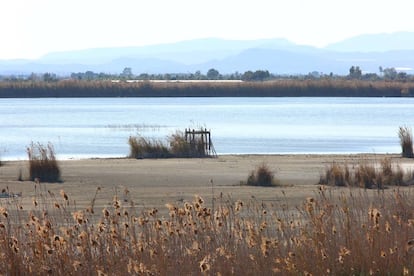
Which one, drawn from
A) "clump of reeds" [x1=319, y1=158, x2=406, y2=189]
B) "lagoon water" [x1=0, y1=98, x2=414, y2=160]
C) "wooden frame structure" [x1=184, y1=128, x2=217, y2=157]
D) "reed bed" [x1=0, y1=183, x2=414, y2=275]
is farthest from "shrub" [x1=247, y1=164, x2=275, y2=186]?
"lagoon water" [x1=0, y1=98, x2=414, y2=160]

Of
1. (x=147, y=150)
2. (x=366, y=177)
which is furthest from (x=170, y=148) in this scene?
(x=366, y=177)

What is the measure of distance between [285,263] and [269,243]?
1.54ft

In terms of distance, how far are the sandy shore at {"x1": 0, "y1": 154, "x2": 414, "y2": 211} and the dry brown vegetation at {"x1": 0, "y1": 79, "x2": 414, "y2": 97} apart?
256 feet

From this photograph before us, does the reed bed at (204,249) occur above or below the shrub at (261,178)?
above

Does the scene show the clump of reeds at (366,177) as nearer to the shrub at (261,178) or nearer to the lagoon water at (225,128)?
the shrub at (261,178)

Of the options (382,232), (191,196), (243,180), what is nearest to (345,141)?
(243,180)

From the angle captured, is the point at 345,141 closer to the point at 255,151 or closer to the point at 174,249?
the point at 255,151

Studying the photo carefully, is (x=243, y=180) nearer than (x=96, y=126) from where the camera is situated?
Yes

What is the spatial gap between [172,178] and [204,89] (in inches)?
3514

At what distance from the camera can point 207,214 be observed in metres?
10.4

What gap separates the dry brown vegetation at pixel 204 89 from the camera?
114 meters

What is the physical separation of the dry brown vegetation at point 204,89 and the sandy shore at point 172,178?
78101mm

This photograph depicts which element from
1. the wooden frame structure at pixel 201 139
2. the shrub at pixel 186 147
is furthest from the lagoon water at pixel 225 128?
the shrub at pixel 186 147

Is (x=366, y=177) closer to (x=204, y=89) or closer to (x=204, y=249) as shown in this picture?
(x=204, y=249)
